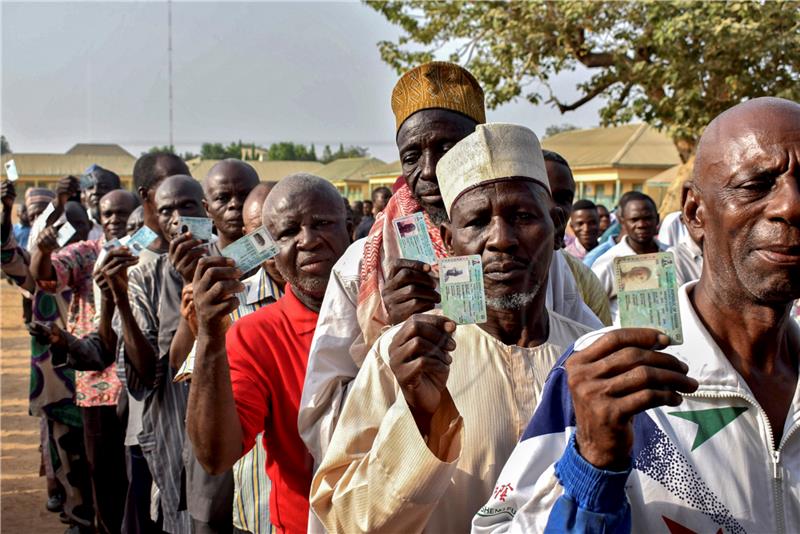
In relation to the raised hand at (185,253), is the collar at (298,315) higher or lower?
lower

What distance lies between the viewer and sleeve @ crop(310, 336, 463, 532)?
1862 millimetres

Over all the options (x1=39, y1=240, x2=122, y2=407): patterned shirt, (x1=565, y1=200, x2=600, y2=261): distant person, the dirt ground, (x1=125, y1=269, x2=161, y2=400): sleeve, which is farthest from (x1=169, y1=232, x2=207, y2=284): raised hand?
(x1=565, y1=200, x2=600, y2=261): distant person

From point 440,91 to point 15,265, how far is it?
4.66 m

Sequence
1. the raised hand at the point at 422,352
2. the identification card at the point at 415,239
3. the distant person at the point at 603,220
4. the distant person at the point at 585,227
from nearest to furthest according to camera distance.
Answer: the raised hand at the point at 422,352 → the identification card at the point at 415,239 → the distant person at the point at 585,227 → the distant person at the point at 603,220

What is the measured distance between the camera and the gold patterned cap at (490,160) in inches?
90.3

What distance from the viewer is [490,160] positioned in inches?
90.4

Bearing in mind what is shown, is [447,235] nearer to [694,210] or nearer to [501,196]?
[501,196]

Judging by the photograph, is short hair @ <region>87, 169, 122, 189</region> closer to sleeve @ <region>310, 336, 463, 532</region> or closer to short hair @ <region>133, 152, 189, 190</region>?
short hair @ <region>133, 152, 189, 190</region>

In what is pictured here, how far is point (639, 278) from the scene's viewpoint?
147 centimetres

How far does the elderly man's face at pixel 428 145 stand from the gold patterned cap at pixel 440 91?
0.12 feet

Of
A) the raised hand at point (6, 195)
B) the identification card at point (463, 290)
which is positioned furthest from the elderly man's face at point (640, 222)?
the identification card at point (463, 290)

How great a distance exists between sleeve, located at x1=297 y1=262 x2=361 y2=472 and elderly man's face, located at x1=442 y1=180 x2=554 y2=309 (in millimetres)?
512

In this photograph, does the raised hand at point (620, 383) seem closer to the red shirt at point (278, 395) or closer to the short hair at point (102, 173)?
the red shirt at point (278, 395)

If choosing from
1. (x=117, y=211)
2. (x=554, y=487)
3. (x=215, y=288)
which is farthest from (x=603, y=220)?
(x=554, y=487)
